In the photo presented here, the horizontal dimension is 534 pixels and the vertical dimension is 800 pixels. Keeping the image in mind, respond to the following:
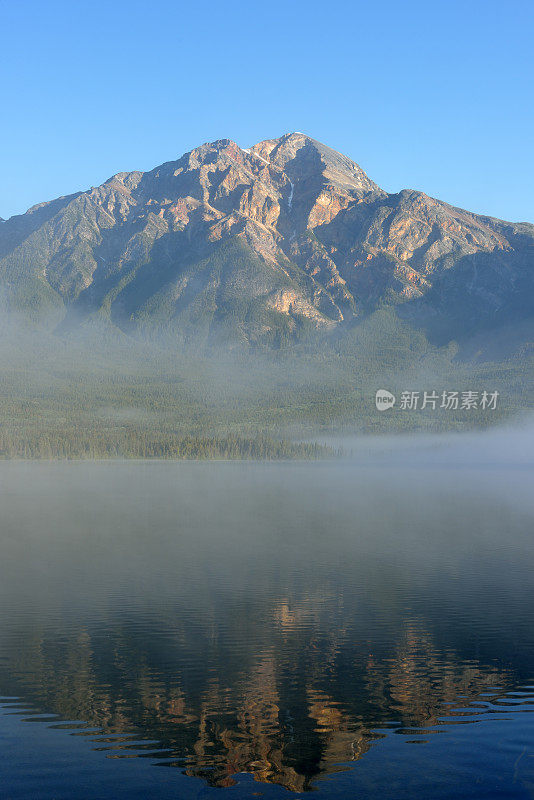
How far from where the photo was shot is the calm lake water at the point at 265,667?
30328mm

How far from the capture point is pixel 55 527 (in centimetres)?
10994

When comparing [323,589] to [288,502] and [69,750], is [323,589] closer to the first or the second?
[69,750]

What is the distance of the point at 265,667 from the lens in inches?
1743

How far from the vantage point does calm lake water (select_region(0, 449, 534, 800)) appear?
30328 mm

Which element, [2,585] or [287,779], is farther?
[2,585]

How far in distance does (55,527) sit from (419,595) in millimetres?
65682

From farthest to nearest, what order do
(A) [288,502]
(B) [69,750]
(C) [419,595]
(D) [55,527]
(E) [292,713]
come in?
1. (A) [288,502]
2. (D) [55,527]
3. (C) [419,595]
4. (E) [292,713]
5. (B) [69,750]

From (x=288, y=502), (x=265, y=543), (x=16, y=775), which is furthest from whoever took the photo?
(x=288, y=502)

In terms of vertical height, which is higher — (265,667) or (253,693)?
(253,693)

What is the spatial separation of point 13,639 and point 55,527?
6231 cm

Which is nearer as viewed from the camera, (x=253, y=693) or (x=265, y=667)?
(x=253, y=693)

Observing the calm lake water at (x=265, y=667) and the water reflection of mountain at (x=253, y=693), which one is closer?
the calm lake water at (x=265, y=667)

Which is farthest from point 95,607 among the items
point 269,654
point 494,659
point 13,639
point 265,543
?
point 265,543

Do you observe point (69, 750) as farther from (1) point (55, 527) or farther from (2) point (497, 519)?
(2) point (497, 519)
